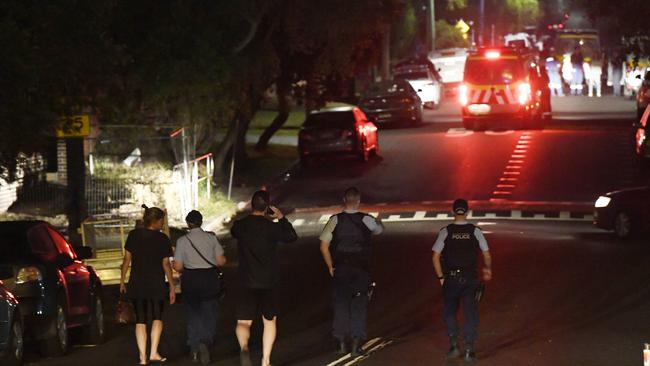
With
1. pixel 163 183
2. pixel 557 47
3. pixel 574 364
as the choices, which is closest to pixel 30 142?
pixel 574 364

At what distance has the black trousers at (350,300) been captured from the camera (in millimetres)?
14469

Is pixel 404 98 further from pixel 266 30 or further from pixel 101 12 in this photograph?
pixel 101 12

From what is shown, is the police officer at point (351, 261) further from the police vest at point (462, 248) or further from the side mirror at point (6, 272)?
the side mirror at point (6, 272)

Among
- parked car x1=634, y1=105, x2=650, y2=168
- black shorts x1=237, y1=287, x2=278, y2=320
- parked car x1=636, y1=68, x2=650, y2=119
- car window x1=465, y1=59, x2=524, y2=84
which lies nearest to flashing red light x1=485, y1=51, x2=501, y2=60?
car window x1=465, y1=59, x2=524, y2=84

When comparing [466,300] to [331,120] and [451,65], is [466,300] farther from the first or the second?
[451,65]

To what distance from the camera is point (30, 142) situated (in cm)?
1820

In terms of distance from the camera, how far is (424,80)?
2286 inches

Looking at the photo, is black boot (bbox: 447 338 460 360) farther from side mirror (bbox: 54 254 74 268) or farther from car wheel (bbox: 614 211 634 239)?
car wheel (bbox: 614 211 634 239)

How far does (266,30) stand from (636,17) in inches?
345

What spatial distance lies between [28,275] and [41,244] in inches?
34.4

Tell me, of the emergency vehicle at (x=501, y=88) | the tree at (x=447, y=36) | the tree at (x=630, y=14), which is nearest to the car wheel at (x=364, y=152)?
the emergency vehicle at (x=501, y=88)

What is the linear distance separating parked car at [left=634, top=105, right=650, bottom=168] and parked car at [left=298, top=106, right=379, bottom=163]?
7273mm

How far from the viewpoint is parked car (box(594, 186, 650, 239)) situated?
83.6 ft

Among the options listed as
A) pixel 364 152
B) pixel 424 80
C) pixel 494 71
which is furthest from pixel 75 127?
pixel 424 80
